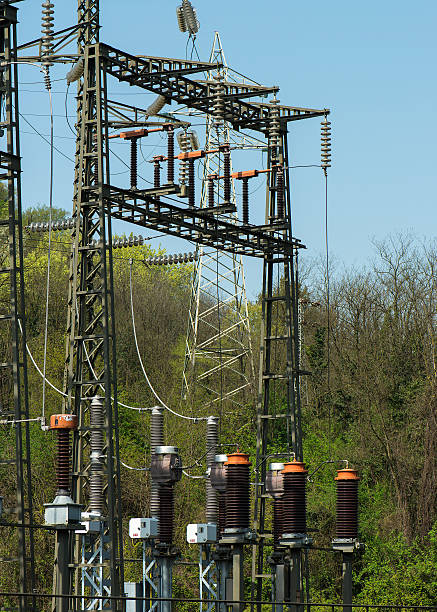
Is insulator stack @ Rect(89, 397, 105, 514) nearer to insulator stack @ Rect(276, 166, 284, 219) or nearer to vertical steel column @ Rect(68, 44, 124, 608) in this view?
vertical steel column @ Rect(68, 44, 124, 608)

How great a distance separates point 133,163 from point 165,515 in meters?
6.29

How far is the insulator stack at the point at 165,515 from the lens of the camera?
20.1 meters

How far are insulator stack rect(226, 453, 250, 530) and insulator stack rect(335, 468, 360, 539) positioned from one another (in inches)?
78.3

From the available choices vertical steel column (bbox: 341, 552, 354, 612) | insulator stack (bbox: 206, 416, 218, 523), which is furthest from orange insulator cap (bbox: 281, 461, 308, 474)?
insulator stack (bbox: 206, 416, 218, 523)

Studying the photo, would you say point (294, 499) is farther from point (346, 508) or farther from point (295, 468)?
point (346, 508)

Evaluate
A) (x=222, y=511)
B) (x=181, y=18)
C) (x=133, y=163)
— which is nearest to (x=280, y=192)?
(x=133, y=163)

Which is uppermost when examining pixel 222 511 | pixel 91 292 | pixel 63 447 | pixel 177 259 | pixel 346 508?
pixel 177 259

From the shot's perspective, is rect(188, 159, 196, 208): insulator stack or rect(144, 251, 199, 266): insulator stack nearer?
rect(188, 159, 196, 208): insulator stack

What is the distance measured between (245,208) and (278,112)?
301 cm

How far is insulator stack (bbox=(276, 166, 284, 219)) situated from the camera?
26.3 metres

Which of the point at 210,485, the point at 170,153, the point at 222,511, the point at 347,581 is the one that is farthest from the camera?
the point at 222,511

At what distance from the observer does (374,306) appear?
4309cm

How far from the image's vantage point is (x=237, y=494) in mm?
18859

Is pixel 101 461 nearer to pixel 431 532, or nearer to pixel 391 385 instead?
pixel 431 532
